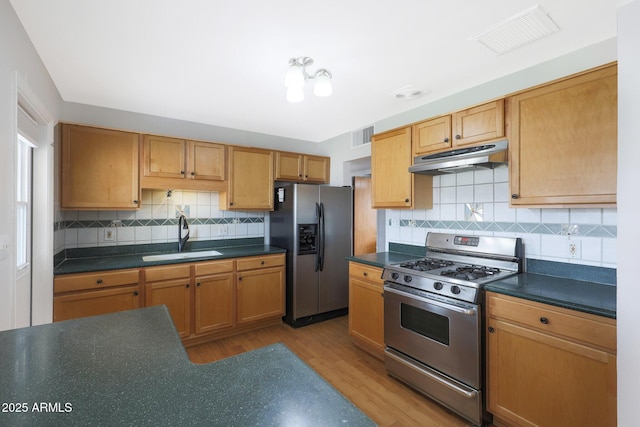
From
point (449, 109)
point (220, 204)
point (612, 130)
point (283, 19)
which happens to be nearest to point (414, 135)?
point (449, 109)

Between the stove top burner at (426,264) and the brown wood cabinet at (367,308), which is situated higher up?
the stove top burner at (426,264)

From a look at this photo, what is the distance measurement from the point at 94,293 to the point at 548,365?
328 centimetres

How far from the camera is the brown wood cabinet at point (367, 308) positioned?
2.56 meters

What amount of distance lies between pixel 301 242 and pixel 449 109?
6.81 feet

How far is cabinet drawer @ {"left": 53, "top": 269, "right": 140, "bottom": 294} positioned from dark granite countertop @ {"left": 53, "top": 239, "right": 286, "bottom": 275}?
49 millimetres

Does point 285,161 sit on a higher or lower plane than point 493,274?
higher

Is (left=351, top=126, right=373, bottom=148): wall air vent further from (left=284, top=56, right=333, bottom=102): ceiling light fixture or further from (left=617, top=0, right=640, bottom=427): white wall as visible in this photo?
(left=617, top=0, right=640, bottom=427): white wall

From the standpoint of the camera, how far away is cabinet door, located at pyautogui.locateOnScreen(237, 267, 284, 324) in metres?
3.21

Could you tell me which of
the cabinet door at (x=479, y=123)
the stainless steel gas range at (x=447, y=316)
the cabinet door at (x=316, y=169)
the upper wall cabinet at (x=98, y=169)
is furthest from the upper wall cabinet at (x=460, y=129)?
the upper wall cabinet at (x=98, y=169)

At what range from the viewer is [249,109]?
304cm

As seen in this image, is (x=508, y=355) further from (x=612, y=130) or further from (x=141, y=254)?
(x=141, y=254)

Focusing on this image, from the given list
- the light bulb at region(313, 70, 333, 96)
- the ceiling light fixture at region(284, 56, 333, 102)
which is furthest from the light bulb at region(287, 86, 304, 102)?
the light bulb at region(313, 70, 333, 96)

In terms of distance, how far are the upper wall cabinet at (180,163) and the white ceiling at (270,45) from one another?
0.43m

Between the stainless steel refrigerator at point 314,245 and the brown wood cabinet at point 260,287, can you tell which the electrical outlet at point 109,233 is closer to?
the brown wood cabinet at point 260,287
